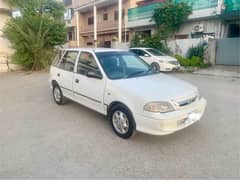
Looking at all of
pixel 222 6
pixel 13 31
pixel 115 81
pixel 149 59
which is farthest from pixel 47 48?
pixel 222 6

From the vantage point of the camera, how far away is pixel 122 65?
4043 millimetres

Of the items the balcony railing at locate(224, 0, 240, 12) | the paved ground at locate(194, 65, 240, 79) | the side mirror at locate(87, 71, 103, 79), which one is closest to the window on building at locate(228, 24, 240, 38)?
the balcony railing at locate(224, 0, 240, 12)

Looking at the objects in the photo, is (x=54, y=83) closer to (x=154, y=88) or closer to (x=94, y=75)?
(x=94, y=75)

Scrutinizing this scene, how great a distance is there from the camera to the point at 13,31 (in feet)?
39.4

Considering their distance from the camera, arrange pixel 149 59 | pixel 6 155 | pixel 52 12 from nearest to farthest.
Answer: pixel 6 155
pixel 149 59
pixel 52 12

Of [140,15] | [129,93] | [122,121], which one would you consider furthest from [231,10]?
[122,121]

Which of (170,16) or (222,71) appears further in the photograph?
(170,16)

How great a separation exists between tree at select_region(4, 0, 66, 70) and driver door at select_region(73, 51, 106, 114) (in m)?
9.48

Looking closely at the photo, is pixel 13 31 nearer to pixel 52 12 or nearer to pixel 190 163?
pixel 52 12

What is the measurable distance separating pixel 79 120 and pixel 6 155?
1.63 metres

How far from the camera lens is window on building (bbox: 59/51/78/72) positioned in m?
4.55

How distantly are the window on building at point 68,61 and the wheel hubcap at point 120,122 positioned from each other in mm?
1820

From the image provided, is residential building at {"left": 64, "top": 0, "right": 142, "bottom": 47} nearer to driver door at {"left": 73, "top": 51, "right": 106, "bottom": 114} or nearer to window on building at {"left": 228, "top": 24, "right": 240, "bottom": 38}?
window on building at {"left": 228, "top": 24, "right": 240, "bottom": 38}

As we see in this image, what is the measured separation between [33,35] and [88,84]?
1029cm
